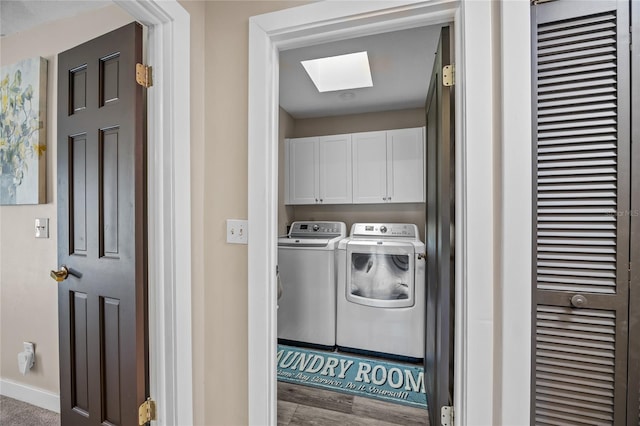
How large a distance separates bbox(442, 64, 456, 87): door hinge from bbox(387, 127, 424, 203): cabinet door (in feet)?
5.75

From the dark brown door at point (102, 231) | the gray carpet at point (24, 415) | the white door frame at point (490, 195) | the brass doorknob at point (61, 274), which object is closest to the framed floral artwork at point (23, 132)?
the dark brown door at point (102, 231)

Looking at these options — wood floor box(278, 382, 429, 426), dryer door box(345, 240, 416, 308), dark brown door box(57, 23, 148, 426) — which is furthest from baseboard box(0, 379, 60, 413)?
dryer door box(345, 240, 416, 308)

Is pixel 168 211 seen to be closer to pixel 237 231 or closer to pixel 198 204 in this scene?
pixel 198 204

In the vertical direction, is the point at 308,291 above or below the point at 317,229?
below

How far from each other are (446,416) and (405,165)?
7.25 feet

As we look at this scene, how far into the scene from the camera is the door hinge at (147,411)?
1.21m

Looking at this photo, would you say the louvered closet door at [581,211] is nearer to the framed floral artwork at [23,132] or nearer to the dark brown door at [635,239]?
the dark brown door at [635,239]

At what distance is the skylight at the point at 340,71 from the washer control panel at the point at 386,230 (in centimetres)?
138

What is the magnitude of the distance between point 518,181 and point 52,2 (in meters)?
2.49

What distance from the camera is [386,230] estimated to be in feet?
9.61

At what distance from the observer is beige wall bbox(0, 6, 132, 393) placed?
1718 mm

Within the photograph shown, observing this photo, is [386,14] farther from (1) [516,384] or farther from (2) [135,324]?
(2) [135,324]

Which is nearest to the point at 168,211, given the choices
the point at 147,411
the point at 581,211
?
the point at 147,411

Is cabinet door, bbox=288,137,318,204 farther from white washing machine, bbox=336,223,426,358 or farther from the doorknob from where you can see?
the doorknob
